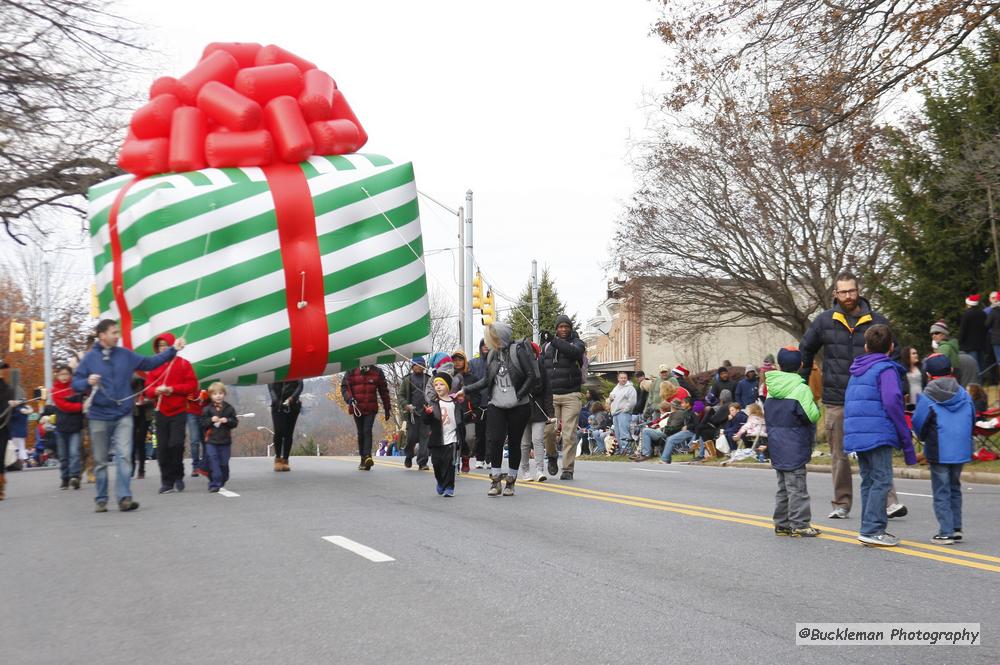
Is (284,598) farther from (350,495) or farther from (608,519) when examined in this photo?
(350,495)

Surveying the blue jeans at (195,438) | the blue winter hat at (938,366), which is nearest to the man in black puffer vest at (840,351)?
the blue winter hat at (938,366)

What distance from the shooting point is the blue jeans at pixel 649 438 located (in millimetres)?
25484

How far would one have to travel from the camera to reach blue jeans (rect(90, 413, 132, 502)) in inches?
487

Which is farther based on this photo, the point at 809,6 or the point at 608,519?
the point at 809,6

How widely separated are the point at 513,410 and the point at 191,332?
3.75 metres

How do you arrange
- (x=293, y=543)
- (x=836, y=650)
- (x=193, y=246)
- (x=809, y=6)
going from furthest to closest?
(x=809, y=6) < (x=193, y=246) < (x=293, y=543) < (x=836, y=650)

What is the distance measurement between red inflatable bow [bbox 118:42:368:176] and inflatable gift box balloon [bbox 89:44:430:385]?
2cm

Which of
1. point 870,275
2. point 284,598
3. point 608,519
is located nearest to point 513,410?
point 608,519

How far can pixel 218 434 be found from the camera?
14883 millimetres

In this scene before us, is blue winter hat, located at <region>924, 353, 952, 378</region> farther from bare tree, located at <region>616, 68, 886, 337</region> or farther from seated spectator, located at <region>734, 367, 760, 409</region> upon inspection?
bare tree, located at <region>616, 68, 886, 337</region>

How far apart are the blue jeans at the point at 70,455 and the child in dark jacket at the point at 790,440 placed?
10855mm

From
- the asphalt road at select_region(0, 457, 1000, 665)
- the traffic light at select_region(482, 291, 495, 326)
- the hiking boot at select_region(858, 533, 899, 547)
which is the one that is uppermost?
the traffic light at select_region(482, 291, 495, 326)

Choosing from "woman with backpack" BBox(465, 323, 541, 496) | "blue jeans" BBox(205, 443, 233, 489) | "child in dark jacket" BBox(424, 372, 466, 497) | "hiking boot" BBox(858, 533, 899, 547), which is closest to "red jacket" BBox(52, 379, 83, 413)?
"blue jeans" BBox(205, 443, 233, 489)

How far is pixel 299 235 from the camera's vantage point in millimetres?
13711
